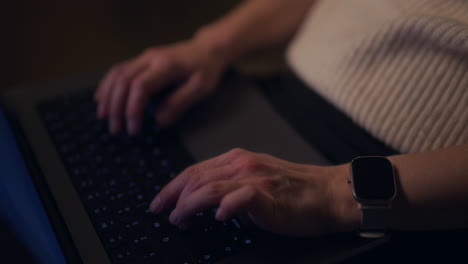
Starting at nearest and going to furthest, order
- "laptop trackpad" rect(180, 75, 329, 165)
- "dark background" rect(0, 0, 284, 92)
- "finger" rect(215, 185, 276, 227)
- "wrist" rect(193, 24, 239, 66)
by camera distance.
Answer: "finger" rect(215, 185, 276, 227) < "laptop trackpad" rect(180, 75, 329, 165) < "wrist" rect(193, 24, 239, 66) < "dark background" rect(0, 0, 284, 92)

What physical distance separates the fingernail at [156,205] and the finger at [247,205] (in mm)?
86

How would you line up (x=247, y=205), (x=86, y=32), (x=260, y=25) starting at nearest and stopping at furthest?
(x=247, y=205), (x=260, y=25), (x=86, y=32)

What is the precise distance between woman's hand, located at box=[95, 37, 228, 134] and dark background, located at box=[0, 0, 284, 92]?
42 cm

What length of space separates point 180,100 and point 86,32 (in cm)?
74

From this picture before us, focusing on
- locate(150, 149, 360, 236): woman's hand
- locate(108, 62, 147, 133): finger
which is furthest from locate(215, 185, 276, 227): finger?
locate(108, 62, 147, 133): finger

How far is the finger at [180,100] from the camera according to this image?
687mm

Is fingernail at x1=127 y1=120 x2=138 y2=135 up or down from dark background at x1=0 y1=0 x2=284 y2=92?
down

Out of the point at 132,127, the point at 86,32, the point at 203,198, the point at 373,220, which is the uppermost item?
the point at 86,32

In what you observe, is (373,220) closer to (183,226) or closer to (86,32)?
(183,226)

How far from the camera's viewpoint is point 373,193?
48 centimetres

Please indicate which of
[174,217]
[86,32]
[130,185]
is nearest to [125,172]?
[130,185]

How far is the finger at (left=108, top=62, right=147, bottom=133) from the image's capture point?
67 centimetres

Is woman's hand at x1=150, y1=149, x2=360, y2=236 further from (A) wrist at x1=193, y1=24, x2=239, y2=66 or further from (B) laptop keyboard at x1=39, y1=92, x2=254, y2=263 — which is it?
(A) wrist at x1=193, y1=24, x2=239, y2=66

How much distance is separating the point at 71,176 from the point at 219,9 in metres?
0.92
